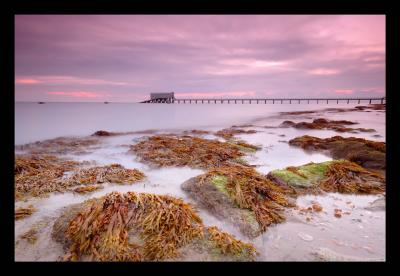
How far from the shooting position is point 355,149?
789 cm

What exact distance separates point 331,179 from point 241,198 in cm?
253

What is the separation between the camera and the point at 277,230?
11.6 ft

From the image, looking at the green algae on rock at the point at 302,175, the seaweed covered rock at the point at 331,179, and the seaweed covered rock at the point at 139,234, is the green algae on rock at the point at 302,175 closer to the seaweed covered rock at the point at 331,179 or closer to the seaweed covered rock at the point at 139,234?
the seaweed covered rock at the point at 331,179

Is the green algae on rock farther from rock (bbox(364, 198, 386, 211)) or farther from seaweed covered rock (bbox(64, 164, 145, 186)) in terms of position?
seaweed covered rock (bbox(64, 164, 145, 186))

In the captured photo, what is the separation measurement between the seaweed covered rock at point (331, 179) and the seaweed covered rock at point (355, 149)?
124 centimetres

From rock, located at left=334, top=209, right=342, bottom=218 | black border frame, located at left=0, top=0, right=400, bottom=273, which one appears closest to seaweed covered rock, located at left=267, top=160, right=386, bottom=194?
rock, located at left=334, top=209, right=342, bottom=218

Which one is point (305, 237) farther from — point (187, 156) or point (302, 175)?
point (187, 156)

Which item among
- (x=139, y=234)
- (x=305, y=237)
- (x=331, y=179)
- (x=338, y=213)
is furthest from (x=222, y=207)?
(x=331, y=179)

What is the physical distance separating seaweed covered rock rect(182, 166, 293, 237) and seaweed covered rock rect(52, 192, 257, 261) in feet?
1.57

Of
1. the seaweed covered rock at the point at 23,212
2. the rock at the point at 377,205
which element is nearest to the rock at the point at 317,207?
the rock at the point at 377,205
